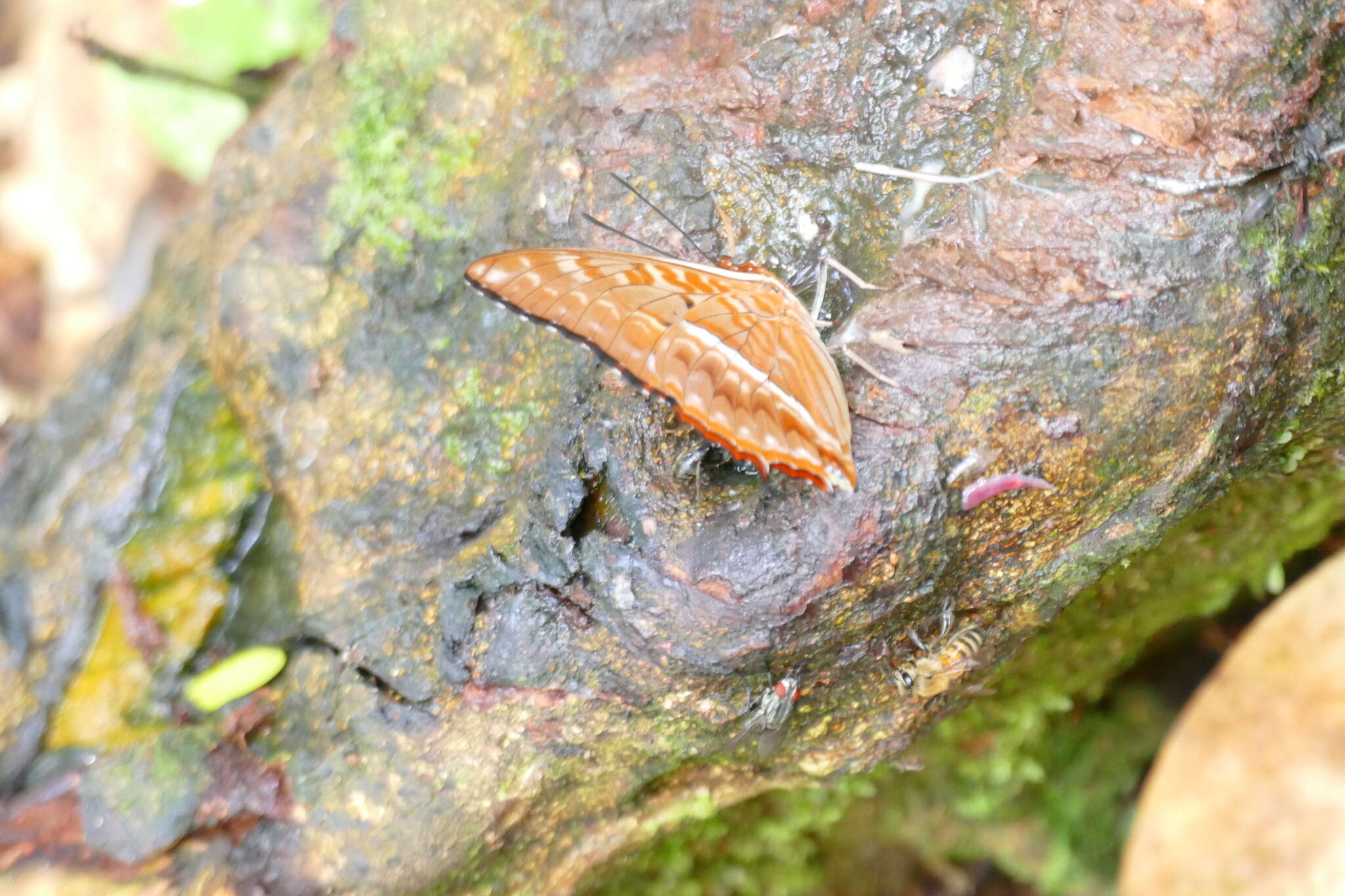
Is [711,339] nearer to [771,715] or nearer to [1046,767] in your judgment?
[771,715]

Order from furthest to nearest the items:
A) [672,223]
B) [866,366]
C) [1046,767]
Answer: [1046,767] → [672,223] → [866,366]

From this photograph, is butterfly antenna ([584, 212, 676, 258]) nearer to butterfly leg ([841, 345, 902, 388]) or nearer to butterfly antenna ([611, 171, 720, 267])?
butterfly antenna ([611, 171, 720, 267])

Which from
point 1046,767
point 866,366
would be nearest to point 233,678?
point 866,366

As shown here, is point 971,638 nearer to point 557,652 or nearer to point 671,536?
point 671,536

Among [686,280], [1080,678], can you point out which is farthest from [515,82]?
[1080,678]

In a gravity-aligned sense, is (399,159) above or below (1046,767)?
above
